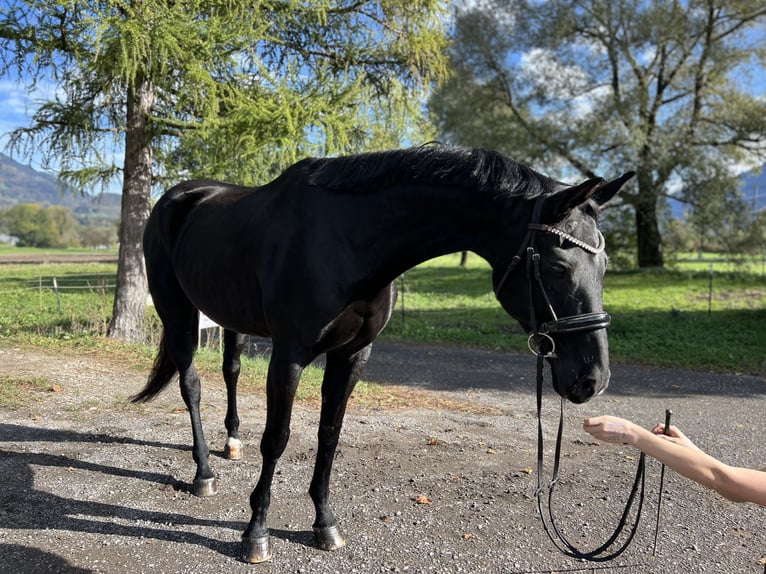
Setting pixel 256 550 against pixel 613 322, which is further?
pixel 613 322

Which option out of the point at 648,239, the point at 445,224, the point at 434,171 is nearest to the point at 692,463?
the point at 445,224

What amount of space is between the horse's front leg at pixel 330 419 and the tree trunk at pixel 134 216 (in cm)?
654

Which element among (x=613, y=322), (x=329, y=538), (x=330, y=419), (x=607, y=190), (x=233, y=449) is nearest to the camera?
(x=607, y=190)

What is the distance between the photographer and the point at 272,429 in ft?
9.52

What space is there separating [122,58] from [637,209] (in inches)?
736

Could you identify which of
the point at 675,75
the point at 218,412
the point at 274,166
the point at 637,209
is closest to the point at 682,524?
the point at 218,412

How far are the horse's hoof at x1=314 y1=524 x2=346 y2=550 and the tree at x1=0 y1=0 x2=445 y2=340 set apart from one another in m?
5.47

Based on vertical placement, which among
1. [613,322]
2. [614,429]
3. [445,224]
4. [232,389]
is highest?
[445,224]

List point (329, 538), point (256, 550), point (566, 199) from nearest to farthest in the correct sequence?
point (566, 199) < point (256, 550) < point (329, 538)

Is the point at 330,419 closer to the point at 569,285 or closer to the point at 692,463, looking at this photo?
the point at 569,285

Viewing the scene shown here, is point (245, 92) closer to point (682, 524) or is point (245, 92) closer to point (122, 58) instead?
point (122, 58)

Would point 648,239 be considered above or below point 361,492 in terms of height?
above

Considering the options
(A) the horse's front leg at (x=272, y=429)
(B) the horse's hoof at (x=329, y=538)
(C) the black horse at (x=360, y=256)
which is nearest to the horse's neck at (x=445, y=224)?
(C) the black horse at (x=360, y=256)

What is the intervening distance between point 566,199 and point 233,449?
3.37 metres
